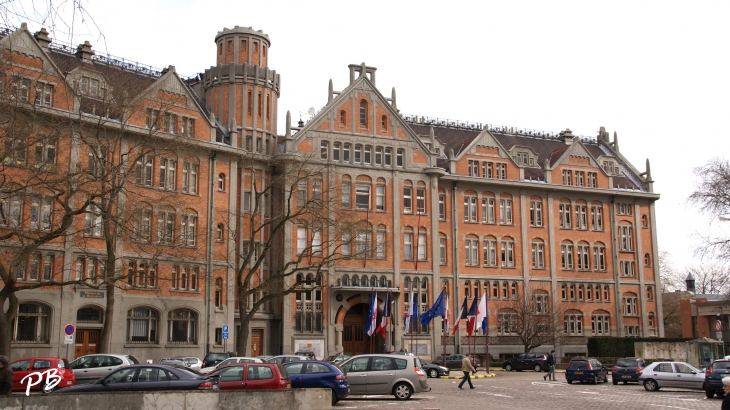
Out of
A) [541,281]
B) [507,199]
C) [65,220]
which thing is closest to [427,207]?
[507,199]

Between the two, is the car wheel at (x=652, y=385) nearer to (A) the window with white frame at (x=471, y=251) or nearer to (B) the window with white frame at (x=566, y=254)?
(A) the window with white frame at (x=471, y=251)

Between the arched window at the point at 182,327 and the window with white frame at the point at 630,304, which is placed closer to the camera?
the arched window at the point at 182,327

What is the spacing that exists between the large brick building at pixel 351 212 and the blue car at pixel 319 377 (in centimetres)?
1362

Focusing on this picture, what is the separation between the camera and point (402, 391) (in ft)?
94.3

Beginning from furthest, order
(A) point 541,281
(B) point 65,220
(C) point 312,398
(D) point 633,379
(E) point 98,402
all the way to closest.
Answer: (A) point 541,281
(D) point 633,379
(B) point 65,220
(C) point 312,398
(E) point 98,402

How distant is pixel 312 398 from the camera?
17391mm

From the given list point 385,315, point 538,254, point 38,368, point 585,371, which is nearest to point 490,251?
point 538,254

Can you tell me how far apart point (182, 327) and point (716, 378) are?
3288cm

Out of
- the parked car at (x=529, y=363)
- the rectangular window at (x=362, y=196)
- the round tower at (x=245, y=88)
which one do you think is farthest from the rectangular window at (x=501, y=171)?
the round tower at (x=245, y=88)

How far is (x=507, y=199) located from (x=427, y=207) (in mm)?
8948

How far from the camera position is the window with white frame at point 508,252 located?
6688 centimetres

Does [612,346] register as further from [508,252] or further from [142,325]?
[142,325]

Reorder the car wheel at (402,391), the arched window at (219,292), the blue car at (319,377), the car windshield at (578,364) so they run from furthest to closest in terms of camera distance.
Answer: the arched window at (219,292)
the car windshield at (578,364)
the car wheel at (402,391)
the blue car at (319,377)

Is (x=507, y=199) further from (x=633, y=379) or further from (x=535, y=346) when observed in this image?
(x=633, y=379)
